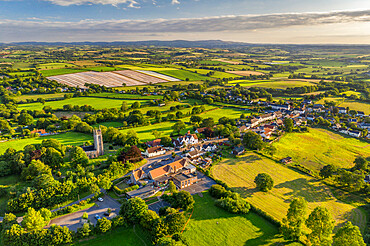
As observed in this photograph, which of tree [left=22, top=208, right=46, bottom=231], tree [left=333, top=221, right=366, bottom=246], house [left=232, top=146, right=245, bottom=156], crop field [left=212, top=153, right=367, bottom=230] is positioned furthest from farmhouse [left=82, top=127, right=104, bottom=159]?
tree [left=333, top=221, right=366, bottom=246]

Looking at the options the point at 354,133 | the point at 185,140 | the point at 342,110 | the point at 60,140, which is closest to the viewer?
the point at 185,140

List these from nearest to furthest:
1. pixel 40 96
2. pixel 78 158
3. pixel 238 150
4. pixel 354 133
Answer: pixel 78 158, pixel 238 150, pixel 354 133, pixel 40 96

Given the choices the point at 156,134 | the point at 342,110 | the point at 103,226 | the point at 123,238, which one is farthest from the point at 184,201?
the point at 342,110

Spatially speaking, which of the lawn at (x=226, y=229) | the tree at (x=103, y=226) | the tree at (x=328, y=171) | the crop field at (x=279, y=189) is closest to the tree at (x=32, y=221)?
the tree at (x=103, y=226)

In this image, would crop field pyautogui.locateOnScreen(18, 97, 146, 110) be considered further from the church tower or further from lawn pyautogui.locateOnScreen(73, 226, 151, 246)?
lawn pyautogui.locateOnScreen(73, 226, 151, 246)

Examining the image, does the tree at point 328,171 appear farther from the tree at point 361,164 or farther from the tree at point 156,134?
the tree at point 156,134

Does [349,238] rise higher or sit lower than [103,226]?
higher

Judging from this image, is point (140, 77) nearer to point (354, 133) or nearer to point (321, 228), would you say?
point (354, 133)
